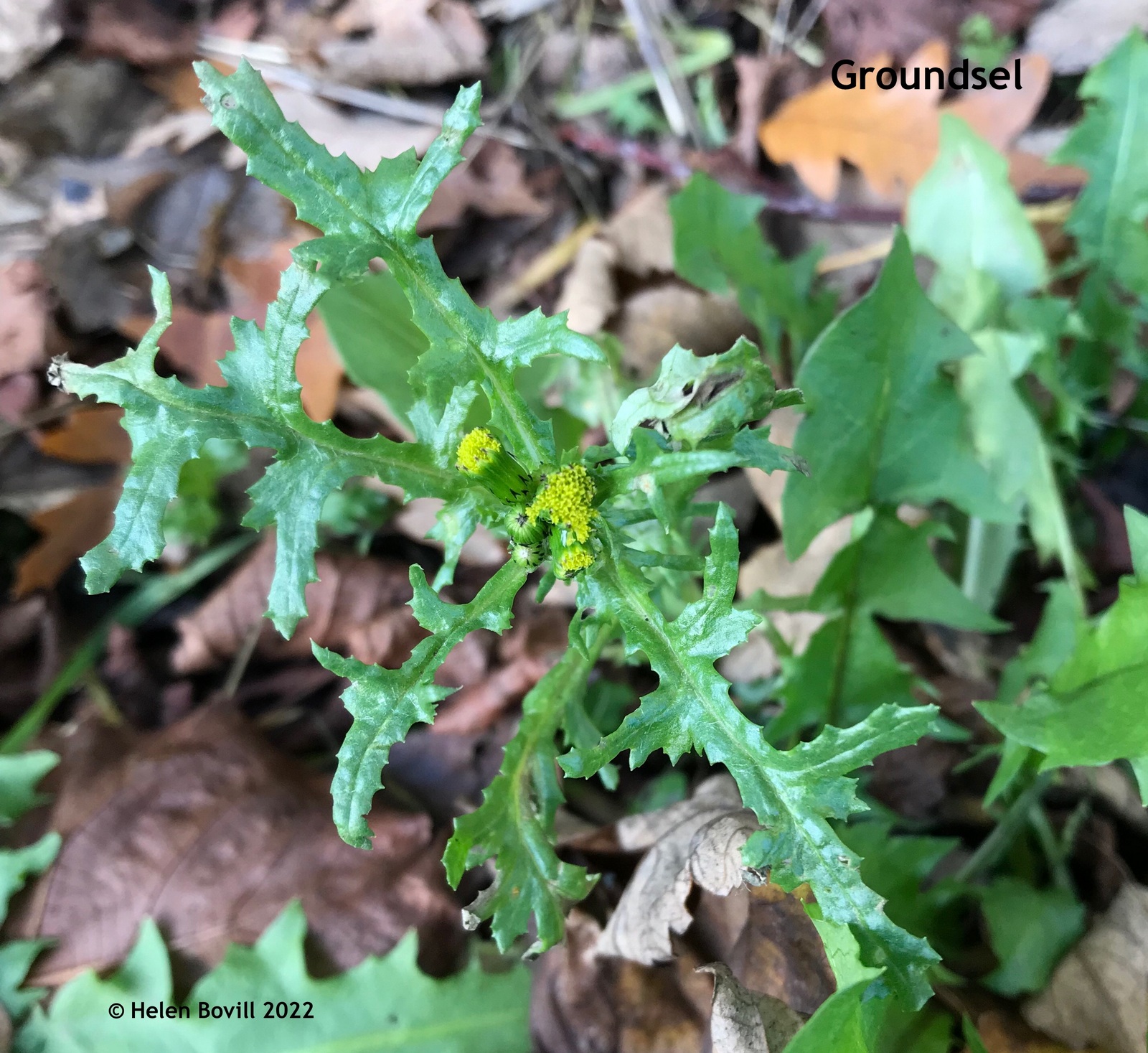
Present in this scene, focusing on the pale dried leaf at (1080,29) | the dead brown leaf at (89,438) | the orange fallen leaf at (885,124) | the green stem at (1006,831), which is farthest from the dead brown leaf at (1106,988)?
the dead brown leaf at (89,438)

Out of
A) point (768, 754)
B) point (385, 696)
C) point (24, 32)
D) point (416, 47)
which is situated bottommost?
point (768, 754)

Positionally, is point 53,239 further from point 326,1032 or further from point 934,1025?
point 934,1025

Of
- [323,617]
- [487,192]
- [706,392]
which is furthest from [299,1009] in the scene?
[487,192]

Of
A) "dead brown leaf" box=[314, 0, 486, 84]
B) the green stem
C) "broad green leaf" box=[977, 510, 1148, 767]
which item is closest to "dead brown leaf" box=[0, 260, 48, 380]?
"dead brown leaf" box=[314, 0, 486, 84]

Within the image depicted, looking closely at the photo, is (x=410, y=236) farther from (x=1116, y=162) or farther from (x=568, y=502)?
(x=1116, y=162)

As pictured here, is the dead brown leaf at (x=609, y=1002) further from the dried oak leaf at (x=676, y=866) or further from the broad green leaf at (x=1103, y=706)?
the broad green leaf at (x=1103, y=706)

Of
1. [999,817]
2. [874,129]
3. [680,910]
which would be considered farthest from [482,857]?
[874,129]
